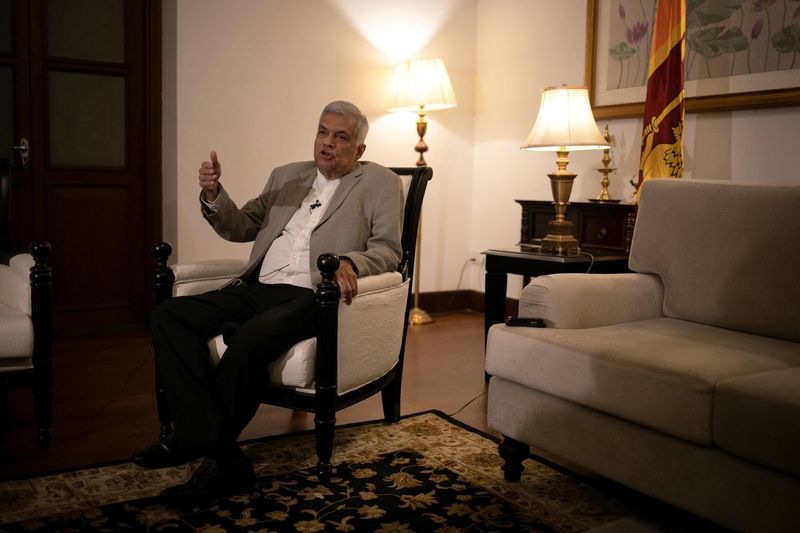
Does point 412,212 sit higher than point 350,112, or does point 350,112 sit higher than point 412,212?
point 350,112

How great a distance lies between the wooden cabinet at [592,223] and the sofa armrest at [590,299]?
1.04m

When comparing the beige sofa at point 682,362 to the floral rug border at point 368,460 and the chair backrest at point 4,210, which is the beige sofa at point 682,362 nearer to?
the floral rug border at point 368,460

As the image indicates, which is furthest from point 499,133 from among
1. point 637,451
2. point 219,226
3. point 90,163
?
point 637,451

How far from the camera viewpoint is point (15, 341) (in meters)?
2.30

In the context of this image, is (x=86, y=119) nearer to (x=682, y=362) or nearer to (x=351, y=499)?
(x=351, y=499)


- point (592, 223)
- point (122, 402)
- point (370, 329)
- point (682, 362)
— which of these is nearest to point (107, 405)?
point (122, 402)

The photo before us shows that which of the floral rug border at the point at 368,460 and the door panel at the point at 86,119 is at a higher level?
the door panel at the point at 86,119

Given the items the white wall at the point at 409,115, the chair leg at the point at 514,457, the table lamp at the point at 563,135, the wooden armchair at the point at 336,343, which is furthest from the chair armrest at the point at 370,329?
the white wall at the point at 409,115

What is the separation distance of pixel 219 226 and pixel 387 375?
76cm

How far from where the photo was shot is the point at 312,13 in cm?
449

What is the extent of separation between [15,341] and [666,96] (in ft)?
9.12

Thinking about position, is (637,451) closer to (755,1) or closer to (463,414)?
(463,414)

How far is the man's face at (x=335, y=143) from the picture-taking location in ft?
8.47

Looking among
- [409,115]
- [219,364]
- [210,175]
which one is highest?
[409,115]
